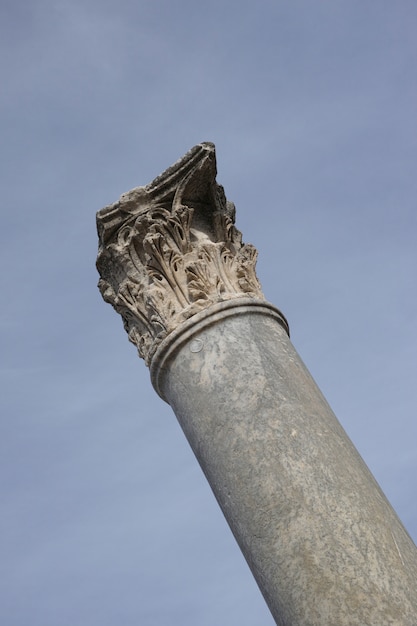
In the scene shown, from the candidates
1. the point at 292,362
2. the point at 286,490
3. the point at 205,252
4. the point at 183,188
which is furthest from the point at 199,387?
the point at 183,188

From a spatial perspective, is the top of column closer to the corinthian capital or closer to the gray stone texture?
A: the corinthian capital

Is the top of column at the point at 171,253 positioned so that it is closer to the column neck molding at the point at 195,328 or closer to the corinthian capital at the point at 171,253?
the corinthian capital at the point at 171,253

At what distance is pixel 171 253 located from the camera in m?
7.95

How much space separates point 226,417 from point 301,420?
2.16ft

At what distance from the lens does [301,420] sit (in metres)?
6.18

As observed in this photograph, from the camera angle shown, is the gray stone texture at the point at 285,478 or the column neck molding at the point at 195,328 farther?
the column neck molding at the point at 195,328

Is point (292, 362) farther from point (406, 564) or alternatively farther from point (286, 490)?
point (406, 564)

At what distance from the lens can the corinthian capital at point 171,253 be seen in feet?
24.9

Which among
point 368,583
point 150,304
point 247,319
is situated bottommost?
point 368,583

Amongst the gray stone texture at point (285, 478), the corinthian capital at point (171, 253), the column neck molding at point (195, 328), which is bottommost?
the gray stone texture at point (285, 478)

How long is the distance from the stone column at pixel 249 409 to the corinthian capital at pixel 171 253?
2cm

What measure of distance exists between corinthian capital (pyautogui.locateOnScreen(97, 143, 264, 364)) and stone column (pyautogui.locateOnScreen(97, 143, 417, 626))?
16 mm

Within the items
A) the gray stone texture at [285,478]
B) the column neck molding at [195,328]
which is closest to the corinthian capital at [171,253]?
the column neck molding at [195,328]

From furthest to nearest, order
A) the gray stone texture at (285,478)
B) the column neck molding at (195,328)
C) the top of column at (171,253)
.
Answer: the top of column at (171,253)
the column neck molding at (195,328)
the gray stone texture at (285,478)
